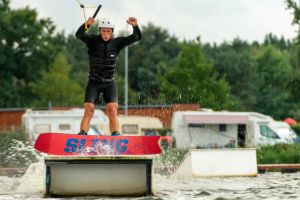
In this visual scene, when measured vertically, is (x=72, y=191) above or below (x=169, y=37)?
below

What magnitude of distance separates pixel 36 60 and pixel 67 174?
2666 inches

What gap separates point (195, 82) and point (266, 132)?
39.9 ft

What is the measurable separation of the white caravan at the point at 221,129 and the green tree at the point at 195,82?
787cm

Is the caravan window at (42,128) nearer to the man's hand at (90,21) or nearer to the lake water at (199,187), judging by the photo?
the lake water at (199,187)

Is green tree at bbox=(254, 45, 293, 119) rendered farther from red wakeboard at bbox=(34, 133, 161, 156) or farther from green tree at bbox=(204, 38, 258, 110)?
red wakeboard at bbox=(34, 133, 161, 156)

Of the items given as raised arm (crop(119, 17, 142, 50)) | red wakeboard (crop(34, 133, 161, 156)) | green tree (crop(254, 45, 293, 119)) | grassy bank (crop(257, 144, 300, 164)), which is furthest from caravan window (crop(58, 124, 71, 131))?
green tree (crop(254, 45, 293, 119))

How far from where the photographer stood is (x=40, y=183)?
16.3 metres

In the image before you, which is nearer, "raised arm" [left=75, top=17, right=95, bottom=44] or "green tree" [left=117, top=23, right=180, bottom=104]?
"raised arm" [left=75, top=17, right=95, bottom=44]

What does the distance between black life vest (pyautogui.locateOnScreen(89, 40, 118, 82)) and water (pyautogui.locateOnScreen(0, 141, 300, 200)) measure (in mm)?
2293

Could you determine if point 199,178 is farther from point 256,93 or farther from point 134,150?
point 256,93

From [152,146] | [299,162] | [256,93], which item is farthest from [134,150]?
[256,93]

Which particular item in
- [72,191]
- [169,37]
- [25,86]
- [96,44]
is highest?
[169,37]

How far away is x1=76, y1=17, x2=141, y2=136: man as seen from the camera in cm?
1582

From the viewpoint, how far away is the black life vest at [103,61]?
51.9ft
